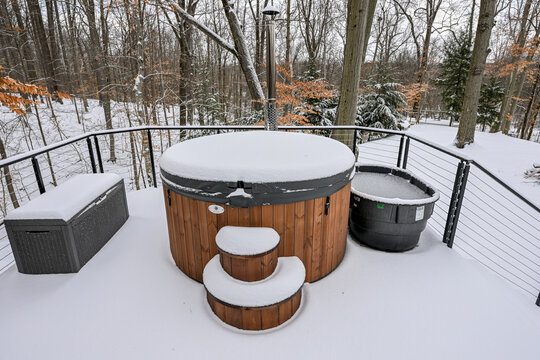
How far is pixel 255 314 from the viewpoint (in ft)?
5.62

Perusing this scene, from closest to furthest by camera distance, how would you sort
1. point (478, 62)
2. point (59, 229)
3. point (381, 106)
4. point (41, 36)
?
point (59, 229)
point (478, 62)
point (381, 106)
point (41, 36)

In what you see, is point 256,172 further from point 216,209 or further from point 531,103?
point 531,103

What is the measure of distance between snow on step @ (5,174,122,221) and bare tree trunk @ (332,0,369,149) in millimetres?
3931

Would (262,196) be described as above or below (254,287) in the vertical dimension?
above

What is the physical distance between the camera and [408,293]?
81.2 inches

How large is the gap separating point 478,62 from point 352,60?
475 centimetres

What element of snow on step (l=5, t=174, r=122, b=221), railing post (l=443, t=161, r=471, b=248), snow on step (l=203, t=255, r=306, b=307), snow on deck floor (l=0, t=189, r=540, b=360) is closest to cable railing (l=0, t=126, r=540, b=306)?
railing post (l=443, t=161, r=471, b=248)

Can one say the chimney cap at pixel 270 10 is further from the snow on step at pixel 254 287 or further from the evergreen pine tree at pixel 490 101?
the evergreen pine tree at pixel 490 101

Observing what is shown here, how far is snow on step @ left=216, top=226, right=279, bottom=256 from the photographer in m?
1.71

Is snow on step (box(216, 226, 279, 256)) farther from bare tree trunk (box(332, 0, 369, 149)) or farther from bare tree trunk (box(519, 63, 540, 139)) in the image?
bare tree trunk (box(519, 63, 540, 139))

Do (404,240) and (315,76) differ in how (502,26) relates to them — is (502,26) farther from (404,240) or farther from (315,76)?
(404,240)

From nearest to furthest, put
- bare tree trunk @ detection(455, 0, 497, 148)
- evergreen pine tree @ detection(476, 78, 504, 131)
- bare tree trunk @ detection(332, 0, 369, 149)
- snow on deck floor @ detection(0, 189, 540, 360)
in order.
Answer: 1. snow on deck floor @ detection(0, 189, 540, 360)
2. bare tree trunk @ detection(332, 0, 369, 149)
3. bare tree trunk @ detection(455, 0, 497, 148)
4. evergreen pine tree @ detection(476, 78, 504, 131)

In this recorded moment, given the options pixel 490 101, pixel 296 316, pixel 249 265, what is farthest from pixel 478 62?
pixel 490 101

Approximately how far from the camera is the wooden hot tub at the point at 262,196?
1802 millimetres
